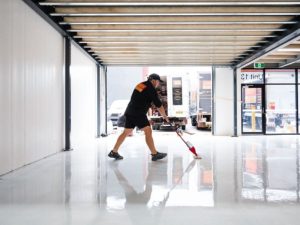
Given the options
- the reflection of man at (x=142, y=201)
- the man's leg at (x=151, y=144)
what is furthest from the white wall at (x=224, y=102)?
the reflection of man at (x=142, y=201)

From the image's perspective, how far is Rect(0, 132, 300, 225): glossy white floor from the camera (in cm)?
247

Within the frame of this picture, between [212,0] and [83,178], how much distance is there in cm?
360

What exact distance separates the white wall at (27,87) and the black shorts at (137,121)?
5.09 ft

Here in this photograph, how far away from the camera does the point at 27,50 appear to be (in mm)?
5047

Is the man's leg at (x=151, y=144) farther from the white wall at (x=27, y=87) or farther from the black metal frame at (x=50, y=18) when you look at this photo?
the black metal frame at (x=50, y=18)

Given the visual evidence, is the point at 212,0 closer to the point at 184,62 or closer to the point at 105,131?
the point at 184,62

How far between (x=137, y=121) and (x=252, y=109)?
8.31m

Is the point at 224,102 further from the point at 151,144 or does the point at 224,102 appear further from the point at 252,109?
the point at 151,144

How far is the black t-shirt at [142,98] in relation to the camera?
531 cm

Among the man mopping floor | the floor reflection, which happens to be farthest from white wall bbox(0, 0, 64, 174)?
the floor reflection

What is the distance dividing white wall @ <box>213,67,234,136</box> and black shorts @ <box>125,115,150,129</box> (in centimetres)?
706

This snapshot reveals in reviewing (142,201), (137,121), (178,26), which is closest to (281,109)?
(178,26)

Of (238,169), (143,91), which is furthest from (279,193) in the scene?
(143,91)

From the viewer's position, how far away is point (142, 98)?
211 inches
